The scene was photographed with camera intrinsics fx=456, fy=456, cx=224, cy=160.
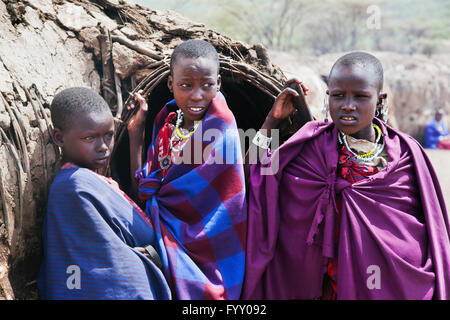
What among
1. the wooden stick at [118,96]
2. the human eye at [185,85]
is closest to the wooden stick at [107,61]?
the wooden stick at [118,96]

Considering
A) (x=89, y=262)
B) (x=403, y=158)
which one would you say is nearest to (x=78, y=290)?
(x=89, y=262)

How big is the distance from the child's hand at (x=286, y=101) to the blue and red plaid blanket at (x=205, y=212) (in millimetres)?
294

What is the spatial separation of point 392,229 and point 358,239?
188 millimetres

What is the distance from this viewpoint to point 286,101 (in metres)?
2.80

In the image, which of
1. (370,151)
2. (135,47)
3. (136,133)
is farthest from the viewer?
(135,47)

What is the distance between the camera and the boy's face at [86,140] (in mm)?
2510

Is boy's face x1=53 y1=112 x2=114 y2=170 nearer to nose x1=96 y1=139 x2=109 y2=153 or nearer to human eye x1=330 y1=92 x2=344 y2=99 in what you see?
nose x1=96 y1=139 x2=109 y2=153

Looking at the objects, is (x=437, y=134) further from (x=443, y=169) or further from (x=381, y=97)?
(x=381, y=97)

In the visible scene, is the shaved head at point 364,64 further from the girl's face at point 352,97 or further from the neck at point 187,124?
the neck at point 187,124

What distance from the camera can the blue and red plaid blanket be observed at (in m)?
2.43

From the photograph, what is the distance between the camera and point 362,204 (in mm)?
2383

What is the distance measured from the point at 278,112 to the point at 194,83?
538 millimetres

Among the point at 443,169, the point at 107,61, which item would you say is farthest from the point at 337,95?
the point at 443,169

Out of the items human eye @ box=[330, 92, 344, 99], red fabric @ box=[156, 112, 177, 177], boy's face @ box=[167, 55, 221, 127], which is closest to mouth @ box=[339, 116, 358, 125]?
human eye @ box=[330, 92, 344, 99]
